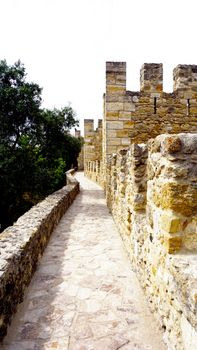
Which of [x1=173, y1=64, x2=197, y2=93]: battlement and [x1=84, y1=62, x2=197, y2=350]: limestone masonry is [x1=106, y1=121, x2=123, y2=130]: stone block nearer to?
[x1=173, y1=64, x2=197, y2=93]: battlement

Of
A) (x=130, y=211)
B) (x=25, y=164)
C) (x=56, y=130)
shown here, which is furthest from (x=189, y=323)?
(x=56, y=130)

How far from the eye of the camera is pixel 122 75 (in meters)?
9.38

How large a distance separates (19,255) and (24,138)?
801 centimetres

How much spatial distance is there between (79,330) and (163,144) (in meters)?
1.97

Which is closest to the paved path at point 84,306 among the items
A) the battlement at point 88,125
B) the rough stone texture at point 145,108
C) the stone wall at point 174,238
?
the stone wall at point 174,238

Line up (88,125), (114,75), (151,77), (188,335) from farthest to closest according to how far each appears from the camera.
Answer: (88,125) → (114,75) → (151,77) → (188,335)

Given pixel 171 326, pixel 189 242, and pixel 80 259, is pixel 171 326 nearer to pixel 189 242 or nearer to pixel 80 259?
pixel 189 242

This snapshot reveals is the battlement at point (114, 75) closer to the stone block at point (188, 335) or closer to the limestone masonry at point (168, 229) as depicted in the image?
the limestone masonry at point (168, 229)

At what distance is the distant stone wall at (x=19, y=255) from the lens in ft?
9.41

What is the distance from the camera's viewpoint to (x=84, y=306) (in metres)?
3.36

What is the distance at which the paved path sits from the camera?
2719 mm

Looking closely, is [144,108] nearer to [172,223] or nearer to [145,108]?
[145,108]

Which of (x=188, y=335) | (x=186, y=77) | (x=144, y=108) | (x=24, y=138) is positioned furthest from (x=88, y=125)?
(x=188, y=335)

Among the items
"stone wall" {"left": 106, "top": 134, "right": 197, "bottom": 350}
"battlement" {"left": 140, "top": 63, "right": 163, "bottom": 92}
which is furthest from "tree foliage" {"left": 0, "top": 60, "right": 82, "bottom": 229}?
"stone wall" {"left": 106, "top": 134, "right": 197, "bottom": 350}
